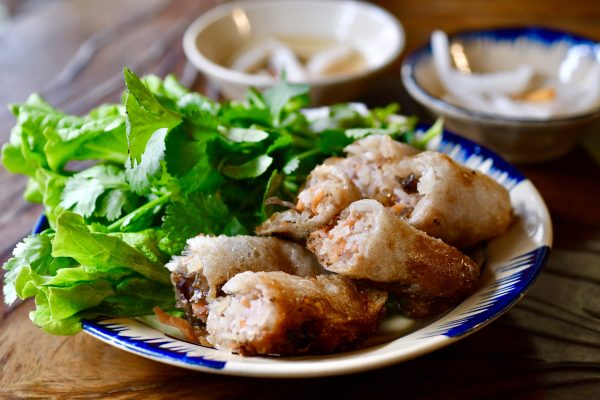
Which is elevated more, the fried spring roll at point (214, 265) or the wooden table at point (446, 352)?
the fried spring roll at point (214, 265)

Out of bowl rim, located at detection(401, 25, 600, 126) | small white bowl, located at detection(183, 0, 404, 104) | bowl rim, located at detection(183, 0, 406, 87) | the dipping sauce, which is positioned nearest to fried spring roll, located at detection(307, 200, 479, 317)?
bowl rim, located at detection(401, 25, 600, 126)

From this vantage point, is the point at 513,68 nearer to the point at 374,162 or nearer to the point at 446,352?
the point at 374,162

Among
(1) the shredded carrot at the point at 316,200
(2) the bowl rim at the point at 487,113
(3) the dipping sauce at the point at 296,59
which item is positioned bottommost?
(3) the dipping sauce at the point at 296,59

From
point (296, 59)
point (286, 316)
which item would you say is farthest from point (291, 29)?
point (286, 316)

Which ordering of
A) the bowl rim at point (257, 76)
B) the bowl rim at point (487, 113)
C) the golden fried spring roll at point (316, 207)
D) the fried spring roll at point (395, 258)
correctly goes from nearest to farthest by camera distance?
the fried spring roll at point (395, 258), the golden fried spring roll at point (316, 207), the bowl rim at point (487, 113), the bowl rim at point (257, 76)

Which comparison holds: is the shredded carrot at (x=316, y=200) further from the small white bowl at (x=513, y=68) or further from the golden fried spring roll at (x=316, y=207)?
the small white bowl at (x=513, y=68)

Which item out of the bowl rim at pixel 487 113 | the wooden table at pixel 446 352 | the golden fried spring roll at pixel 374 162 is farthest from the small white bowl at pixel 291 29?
the golden fried spring roll at pixel 374 162
